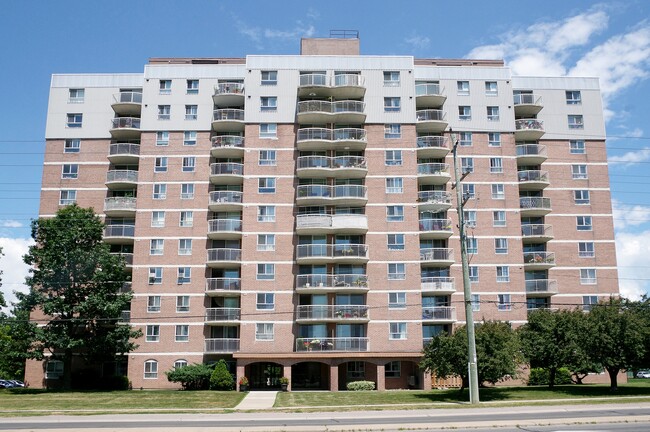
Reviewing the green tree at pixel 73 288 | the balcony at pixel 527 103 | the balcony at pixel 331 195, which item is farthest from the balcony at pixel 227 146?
the balcony at pixel 527 103

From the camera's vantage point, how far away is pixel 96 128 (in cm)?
5762

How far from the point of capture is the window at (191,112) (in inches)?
2231

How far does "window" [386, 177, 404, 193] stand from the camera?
53.8m

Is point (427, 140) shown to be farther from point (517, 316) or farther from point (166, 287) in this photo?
point (166, 287)

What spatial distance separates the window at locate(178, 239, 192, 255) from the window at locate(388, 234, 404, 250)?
56.8 feet

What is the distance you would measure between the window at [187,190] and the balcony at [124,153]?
5.30 meters

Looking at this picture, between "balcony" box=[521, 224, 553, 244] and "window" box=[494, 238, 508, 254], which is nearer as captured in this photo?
"window" box=[494, 238, 508, 254]

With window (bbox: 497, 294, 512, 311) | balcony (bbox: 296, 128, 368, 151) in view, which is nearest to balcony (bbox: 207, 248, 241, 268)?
balcony (bbox: 296, 128, 368, 151)

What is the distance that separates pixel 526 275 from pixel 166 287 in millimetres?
32281

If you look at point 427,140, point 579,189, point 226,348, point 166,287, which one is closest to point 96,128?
point 166,287

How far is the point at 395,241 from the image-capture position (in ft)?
173

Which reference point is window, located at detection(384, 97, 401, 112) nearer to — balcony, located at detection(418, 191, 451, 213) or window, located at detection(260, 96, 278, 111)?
balcony, located at detection(418, 191, 451, 213)

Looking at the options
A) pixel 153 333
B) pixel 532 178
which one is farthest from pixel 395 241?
pixel 153 333

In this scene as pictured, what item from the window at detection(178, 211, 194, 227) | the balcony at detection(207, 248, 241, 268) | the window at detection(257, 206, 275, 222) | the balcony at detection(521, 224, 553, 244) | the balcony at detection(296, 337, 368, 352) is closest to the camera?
the balcony at detection(296, 337, 368, 352)
